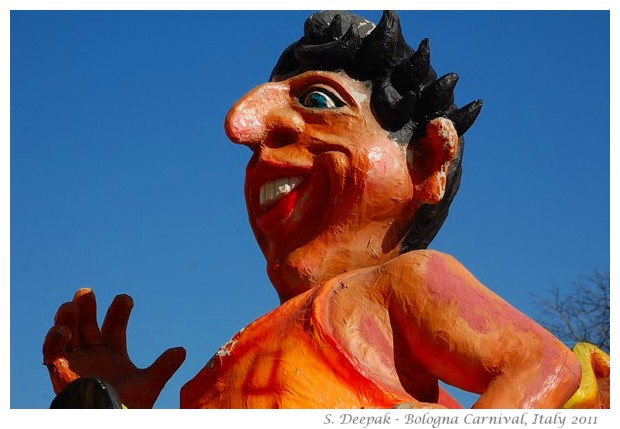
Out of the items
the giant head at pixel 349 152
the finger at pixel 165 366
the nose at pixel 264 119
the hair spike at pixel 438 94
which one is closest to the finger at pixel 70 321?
the finger at pixel 165 366

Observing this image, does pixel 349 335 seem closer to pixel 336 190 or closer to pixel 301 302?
pixel 301 302

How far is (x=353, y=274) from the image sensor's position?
4543 mm

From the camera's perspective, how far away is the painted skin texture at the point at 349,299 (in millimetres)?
4211

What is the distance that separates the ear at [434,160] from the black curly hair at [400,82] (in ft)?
0.18

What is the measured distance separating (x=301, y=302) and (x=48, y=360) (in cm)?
102

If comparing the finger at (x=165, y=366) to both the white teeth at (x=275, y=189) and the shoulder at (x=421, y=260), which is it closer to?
the white teeth at (x=275, y=189)

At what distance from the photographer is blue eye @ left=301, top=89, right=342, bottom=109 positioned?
15.7ft

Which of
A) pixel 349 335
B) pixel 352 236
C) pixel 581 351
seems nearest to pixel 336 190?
pixel 352 236

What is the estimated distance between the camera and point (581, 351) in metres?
4.80

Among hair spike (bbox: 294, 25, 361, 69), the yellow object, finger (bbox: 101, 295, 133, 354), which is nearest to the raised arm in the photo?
the yellow object

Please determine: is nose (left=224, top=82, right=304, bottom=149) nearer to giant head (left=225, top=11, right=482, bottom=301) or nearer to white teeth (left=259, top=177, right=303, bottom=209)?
giant head (left=225, top=11, right=482, bottom=301)

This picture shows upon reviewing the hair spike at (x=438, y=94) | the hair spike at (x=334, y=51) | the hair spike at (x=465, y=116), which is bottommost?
the hair spike at (x=465, y=116)

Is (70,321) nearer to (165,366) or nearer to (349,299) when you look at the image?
(165,366)

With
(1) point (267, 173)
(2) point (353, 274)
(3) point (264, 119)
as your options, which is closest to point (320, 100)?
(3) point (264, 119)
